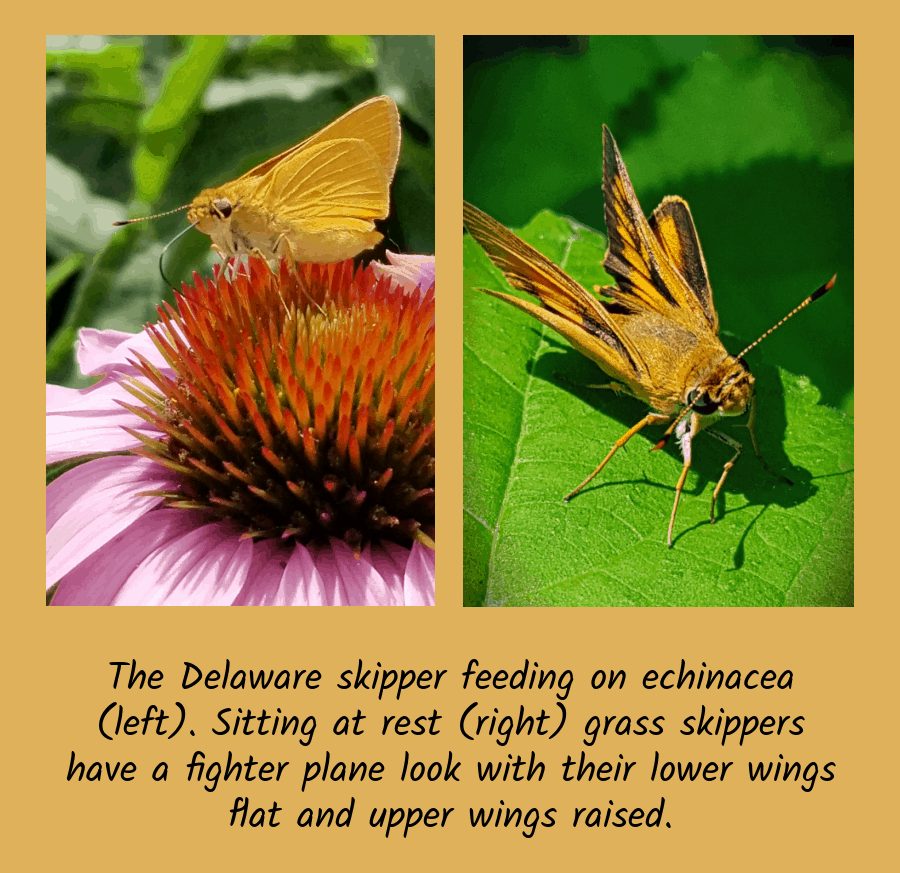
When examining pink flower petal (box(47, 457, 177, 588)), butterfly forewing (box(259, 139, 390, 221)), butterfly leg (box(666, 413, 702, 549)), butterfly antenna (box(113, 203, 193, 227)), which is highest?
butterfly forewing (box(259, 139, 390, 221))

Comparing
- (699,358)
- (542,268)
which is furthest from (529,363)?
(699,358)

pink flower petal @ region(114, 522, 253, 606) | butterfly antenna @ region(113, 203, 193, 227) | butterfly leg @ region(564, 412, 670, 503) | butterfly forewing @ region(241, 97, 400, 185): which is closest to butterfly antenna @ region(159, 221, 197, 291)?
butterfly antenna @ region(113, 203, 193, 227)

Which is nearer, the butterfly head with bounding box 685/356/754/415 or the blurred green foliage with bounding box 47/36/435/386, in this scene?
the butterfly head with bounding box 685/356/754/415

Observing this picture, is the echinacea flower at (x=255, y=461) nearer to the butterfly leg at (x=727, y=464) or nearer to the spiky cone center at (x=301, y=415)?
the spiky cone center at (x=301, y=415)

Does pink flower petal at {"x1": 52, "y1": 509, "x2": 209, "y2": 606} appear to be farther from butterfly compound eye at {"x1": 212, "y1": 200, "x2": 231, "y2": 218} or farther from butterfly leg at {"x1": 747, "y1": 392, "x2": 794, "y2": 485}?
butterfly leg at {"x1": 747, "y1": 392, "x2": 794, "y2": 485}

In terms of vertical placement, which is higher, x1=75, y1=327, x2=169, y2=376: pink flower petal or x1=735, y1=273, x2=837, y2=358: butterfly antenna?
x1=735, y1=273, x2=837, y2=358: butterfly antenna
